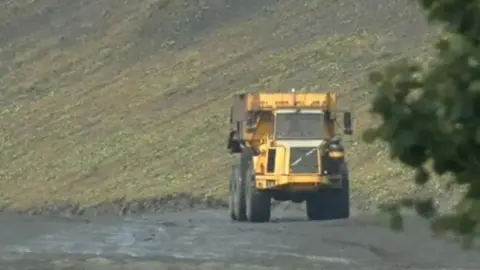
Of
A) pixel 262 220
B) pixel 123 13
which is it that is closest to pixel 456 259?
pixel 262 220

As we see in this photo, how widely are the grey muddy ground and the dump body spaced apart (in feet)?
2.61

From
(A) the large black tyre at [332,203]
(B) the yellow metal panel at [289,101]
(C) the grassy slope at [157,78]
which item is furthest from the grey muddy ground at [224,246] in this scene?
(C) the grassy slope at [157,78]

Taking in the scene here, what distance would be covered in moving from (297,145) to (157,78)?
66.6ft

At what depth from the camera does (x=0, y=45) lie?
52094 mm

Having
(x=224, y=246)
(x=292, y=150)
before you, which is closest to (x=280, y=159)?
(x=292, y=150)

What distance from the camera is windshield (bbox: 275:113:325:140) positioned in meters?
24.0

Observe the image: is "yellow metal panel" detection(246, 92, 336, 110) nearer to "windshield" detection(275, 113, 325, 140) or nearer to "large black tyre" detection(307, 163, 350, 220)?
"windshield" detection(275, 113, 325, 140)

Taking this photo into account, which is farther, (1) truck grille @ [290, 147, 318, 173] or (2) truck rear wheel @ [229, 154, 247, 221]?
(2) truck rear wheel @ [229, 154, 247, 221]

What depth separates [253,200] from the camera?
80.0 ft

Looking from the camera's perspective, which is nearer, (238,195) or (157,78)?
(238,195)

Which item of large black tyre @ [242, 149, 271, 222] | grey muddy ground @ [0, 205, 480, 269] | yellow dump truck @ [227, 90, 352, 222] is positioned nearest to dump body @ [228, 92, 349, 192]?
yellow dump truck @ [227, 90, 352, 222]

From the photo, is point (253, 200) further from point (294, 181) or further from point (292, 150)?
point (292, 150)

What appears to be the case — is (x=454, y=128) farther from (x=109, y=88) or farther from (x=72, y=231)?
(x=109, y=88)

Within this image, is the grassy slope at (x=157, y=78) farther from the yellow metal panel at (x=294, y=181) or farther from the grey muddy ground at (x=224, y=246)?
the grey muddy ground at (x=224, y=246)
